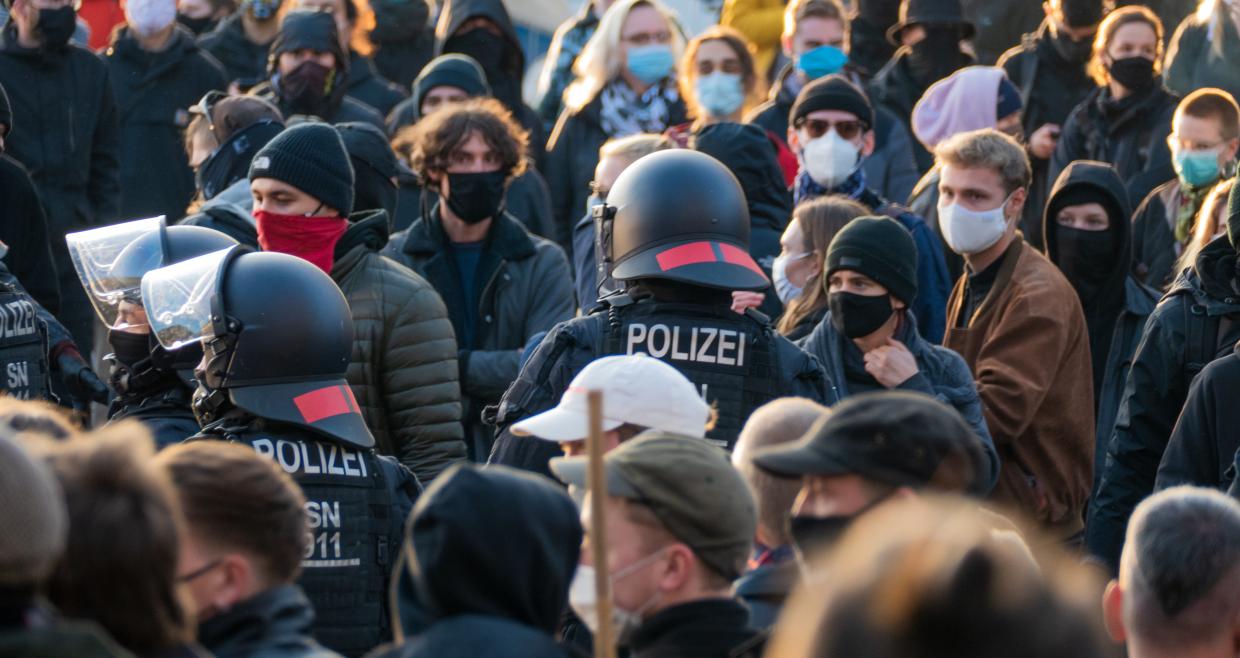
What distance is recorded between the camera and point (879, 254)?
22.3 ft

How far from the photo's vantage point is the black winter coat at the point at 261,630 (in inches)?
146

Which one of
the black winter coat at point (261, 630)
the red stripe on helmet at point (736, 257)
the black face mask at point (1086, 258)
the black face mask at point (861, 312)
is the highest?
the red stripe on helmet at point (736, 257)

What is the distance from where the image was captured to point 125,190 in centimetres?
1158

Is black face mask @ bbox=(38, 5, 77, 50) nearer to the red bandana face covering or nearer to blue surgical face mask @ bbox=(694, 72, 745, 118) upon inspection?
blue surgical face mask @ bbox=(694, 72, 745, 118)

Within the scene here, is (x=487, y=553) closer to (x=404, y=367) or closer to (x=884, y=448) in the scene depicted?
(x=884, y=448)

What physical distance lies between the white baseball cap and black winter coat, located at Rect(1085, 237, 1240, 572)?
214cm

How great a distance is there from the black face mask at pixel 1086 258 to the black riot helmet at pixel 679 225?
9.38 feet

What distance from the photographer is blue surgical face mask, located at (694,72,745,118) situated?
1038 cm

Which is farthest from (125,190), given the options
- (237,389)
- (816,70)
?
(237,389)

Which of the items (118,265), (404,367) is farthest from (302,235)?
(118,265)

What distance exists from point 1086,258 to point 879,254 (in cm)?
214

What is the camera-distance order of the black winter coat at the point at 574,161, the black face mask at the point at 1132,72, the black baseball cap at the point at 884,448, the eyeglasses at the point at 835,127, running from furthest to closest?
1. the black winter coat at the point at 574,161
2. the black face mask at the point at 1132,72
3. the eyeglasses at the point at 835,127
4. the black baseball cap at the point at 884,448

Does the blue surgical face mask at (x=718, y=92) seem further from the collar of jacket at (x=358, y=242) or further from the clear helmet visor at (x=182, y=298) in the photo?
the clear helmet visor at (x=182, y=298)

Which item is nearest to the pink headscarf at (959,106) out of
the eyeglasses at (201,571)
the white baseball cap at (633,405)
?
the white baseball cap at (633,405)
